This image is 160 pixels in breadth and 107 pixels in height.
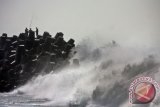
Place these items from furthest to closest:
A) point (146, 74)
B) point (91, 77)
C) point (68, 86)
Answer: point (68, 86) → point (91, 77) → point (146, 74)

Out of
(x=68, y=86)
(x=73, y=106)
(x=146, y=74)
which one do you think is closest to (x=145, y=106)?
(x=146, y=74)

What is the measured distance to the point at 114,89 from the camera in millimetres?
48938

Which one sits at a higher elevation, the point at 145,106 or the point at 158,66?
the point at 158,66

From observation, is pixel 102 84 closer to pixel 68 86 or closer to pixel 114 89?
pixel 114 89

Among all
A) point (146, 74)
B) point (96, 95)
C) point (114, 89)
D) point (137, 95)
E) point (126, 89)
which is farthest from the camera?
point (96, 95)

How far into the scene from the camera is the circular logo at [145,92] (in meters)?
37.9

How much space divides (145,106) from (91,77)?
25.2 meters

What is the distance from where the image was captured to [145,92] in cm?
3834

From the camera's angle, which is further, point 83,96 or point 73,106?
point 83,96

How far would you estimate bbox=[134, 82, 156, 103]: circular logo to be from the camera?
37.9 meters
